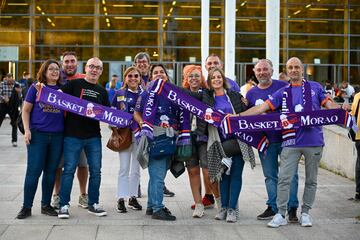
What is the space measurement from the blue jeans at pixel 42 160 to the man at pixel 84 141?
0.14 metres

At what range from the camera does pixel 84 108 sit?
25.3 ft

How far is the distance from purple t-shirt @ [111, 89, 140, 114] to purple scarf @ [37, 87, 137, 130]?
355 mm

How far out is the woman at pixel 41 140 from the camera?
25.1 ft

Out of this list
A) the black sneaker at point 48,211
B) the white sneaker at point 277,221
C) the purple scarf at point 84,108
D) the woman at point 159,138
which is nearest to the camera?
the white sneaker at point 277,221

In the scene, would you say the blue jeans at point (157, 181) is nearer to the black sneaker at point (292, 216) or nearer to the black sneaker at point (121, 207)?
the black sneaker at point (121, 207)

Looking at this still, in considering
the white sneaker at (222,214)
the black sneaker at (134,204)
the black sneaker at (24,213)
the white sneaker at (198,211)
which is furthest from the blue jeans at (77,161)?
the white sneaker at (222,214)

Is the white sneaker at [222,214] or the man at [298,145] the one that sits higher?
the man at [298,145]

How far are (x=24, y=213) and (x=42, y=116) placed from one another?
122cm

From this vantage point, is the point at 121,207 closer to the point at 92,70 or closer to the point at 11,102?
the point at 92,70

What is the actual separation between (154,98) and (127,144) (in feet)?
3.10

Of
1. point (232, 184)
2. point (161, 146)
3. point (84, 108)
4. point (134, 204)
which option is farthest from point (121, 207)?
point (232, 184)

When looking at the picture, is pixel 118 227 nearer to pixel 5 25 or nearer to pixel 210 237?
pixel 210 237

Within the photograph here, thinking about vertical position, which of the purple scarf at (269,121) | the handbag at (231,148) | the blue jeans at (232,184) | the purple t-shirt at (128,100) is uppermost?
the purple t-shirt at (128,100)

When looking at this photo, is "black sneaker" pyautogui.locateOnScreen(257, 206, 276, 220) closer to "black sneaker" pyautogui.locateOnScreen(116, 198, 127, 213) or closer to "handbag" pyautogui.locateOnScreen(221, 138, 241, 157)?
"handbag" pyautogui.locateOnScreen(221, 138, 241, 157)
